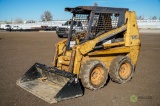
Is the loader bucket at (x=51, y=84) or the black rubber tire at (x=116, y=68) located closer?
the loader bucket at (x=51, y=84)

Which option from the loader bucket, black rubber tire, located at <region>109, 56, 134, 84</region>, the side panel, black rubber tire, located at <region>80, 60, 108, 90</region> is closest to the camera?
the loader bucket

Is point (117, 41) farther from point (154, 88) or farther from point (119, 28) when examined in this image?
point (154, 88)

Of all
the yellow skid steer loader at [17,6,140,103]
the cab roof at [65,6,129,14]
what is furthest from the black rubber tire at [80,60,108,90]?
the cab roof at [65,6,129,14]

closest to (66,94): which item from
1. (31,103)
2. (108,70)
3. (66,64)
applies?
(31,103)

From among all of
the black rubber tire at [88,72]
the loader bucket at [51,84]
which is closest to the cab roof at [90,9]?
the black rubber tire at [88,72]

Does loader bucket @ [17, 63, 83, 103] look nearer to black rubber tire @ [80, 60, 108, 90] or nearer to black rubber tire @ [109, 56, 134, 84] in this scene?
black rubber tire @ [80, 60, 108, 90]

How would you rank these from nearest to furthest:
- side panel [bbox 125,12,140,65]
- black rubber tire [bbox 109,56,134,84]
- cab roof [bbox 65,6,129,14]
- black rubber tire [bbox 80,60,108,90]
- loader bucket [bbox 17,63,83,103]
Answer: loader bucket [bbox 17,63,83,103] < black rubber tire [bbox 80,60,108,90] < cab roof [bbox 65,6,129,14] < black rubber tire [bbox 109,56,134,84] < side panel [bbox 125,12,140,65]

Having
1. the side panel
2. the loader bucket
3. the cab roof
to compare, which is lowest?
the loader bucket

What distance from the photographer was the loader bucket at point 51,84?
15.2ft

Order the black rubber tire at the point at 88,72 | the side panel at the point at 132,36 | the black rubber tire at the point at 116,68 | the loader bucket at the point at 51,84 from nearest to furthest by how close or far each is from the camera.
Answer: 1. the loader bucket at the point at 51,84
2. the black rubber tire at the point at 88,72
3. the black rubber tire at the point at 116,68
4. the side panel at the point at 132,36

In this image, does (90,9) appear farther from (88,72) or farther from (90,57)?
(88,72)

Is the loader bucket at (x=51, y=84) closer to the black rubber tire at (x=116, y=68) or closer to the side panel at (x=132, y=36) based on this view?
the black rubber tire at (x=116, y=68)

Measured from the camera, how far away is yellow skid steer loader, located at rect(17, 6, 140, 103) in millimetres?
5141

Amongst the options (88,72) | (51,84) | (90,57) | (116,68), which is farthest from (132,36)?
(51,84)
